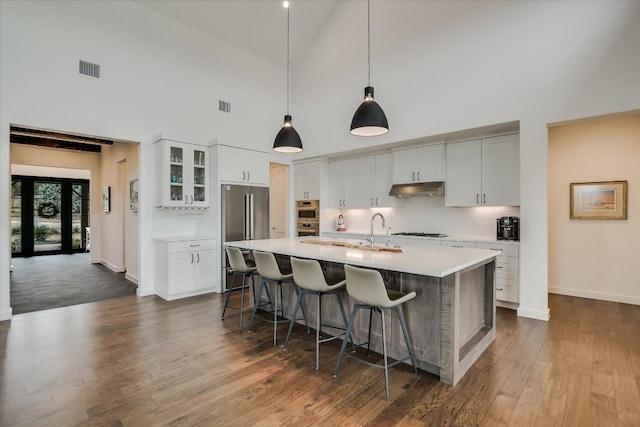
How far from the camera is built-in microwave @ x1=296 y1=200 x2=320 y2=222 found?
6809 mm

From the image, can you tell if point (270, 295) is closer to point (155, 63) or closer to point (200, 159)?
point (200, 159)

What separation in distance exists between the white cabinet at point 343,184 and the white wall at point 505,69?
Answer: 60 centimetres

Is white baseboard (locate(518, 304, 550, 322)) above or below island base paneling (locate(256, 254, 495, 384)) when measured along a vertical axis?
below

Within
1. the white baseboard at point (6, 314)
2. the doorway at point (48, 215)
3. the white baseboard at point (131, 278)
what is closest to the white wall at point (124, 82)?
the white baseboard at point (6, 314)

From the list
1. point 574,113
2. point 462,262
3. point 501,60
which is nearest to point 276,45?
point 501,60

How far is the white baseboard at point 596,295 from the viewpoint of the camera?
4.46 metres

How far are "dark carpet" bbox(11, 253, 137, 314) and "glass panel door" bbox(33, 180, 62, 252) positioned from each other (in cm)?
142

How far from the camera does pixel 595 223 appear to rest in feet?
15.6

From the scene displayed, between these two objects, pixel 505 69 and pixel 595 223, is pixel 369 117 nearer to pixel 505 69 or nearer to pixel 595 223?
pixel 505 69

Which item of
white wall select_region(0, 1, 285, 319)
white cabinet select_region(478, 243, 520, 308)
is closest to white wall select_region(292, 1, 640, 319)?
white cabinet select_region(478, 243, 520, 308)

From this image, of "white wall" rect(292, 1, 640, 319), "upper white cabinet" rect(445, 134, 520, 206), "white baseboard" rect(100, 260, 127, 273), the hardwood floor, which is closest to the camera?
the hardwood floor

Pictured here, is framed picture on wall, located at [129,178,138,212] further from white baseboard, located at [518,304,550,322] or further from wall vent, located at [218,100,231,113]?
white baseboard, located at [518,304,550,322]

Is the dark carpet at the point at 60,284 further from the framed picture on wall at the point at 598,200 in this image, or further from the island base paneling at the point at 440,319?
the framed picture on wall at the point at 598,200

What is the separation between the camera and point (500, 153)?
4617 mm
